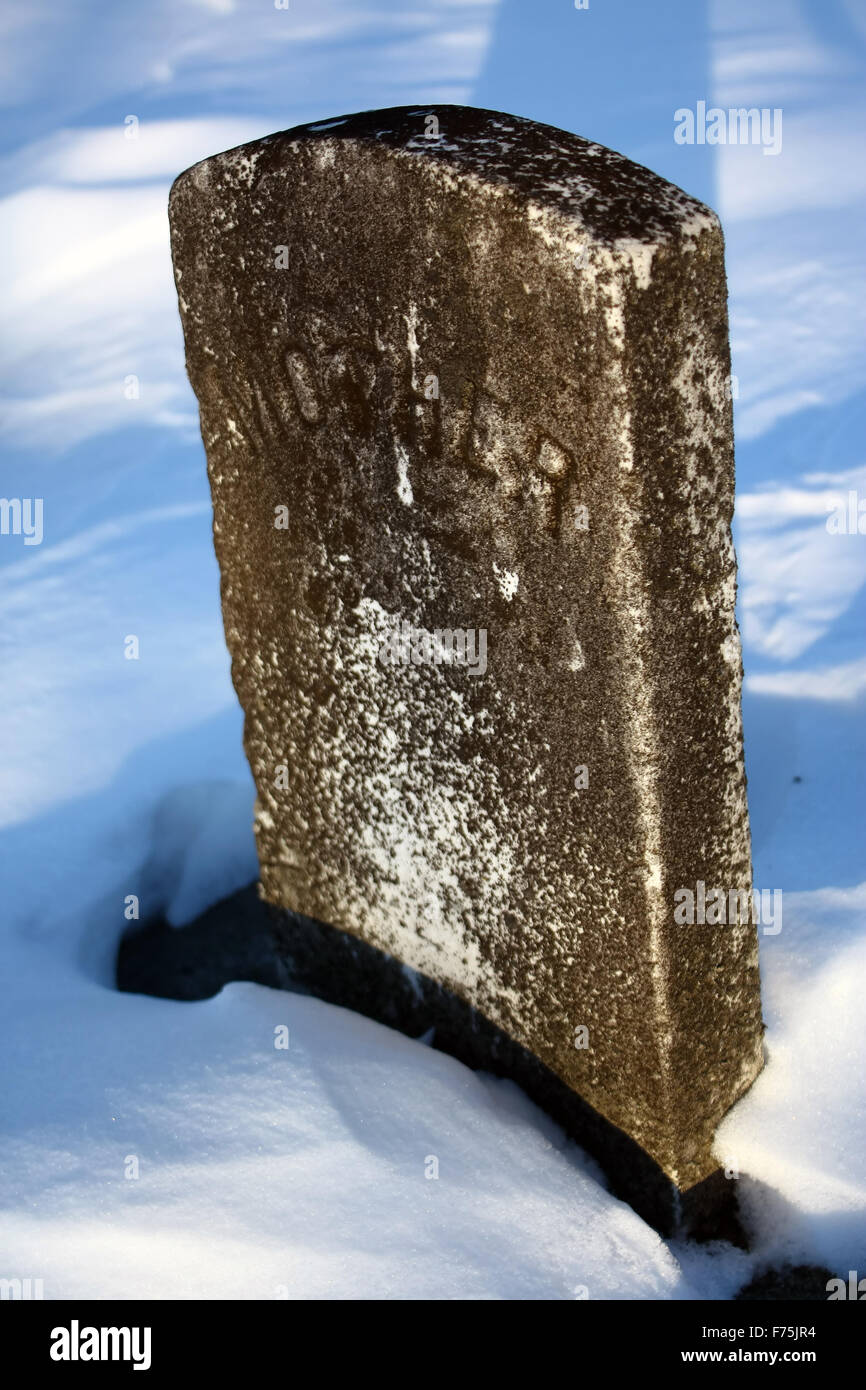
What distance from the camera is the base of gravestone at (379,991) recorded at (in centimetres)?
196

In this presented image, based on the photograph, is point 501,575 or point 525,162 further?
point 501,575

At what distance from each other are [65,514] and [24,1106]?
324 centimetres

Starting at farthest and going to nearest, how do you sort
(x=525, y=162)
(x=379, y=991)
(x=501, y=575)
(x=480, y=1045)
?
(x=379, y=991)
(x=480, y=1045)
(x=501, y=575)
(x=525, y=162)

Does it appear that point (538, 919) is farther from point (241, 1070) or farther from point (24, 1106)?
point (24, 1106)

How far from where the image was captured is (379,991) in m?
2.33

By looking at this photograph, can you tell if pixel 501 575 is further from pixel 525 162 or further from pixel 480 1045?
pixel 480 1045

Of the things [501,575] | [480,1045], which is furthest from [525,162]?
[480,1045]

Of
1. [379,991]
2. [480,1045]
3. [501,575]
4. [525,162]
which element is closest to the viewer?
[525,162]

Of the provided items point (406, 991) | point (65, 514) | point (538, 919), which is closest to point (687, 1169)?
point (538, 919)

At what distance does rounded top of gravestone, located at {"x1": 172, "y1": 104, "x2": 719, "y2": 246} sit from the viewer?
153cm

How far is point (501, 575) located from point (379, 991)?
0.89 meters

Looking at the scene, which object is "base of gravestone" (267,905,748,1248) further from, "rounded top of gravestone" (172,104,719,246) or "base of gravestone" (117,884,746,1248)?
"rounded top of gravestone" (172,104,719,246)

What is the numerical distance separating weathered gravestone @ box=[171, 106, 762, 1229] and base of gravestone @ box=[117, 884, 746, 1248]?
10mm

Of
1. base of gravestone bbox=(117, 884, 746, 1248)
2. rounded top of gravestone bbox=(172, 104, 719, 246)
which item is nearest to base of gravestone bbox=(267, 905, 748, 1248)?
base of gravestone bbox=(117, 884, 746, 1248)
